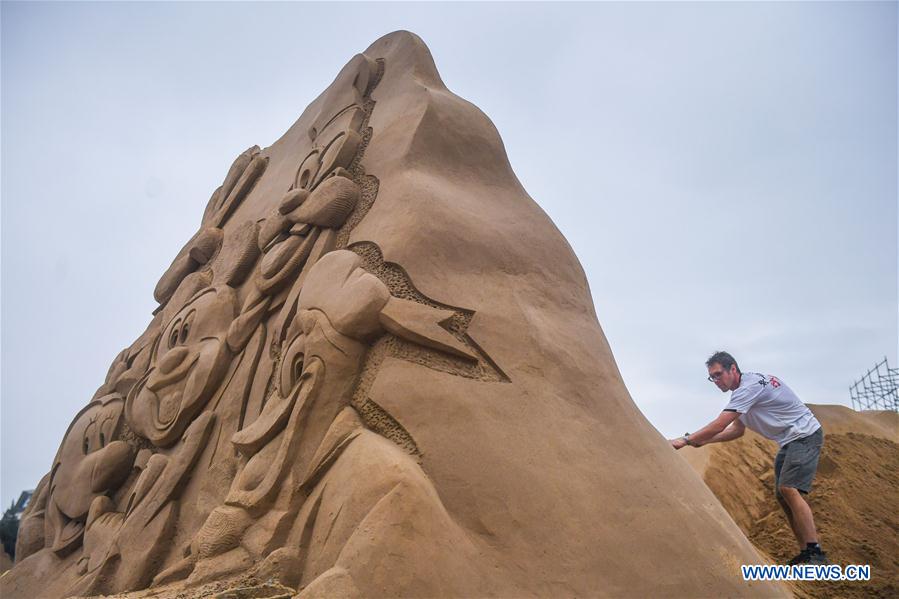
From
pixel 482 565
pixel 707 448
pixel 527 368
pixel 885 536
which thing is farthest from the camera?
pixel 707 448

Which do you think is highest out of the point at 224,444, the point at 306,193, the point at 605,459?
the point at 306,193

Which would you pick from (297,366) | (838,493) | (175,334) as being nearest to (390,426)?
(297,366)

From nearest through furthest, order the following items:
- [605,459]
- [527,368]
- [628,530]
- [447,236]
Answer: [628,530], [605,459], [527,368], [447,236]

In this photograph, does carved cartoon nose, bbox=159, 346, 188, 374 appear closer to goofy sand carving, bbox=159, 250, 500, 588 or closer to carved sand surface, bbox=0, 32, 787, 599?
carved sand surface, bbox=0, 32, 787, 599

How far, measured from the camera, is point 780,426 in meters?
3.51

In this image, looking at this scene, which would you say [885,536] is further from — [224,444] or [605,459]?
[224,444]

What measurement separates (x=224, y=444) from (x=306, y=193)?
59.4 inches

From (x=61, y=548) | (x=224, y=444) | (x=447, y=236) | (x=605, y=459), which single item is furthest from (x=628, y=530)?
(x=61, y=548)

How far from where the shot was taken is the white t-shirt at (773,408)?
3.47 meters

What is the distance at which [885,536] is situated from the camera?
436cm

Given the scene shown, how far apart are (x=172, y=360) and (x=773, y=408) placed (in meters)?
3.56

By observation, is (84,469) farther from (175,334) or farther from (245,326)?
(245,326)

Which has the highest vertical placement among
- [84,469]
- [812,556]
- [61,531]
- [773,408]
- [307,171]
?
[307,171]

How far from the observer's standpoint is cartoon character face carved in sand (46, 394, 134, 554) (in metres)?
3.97
